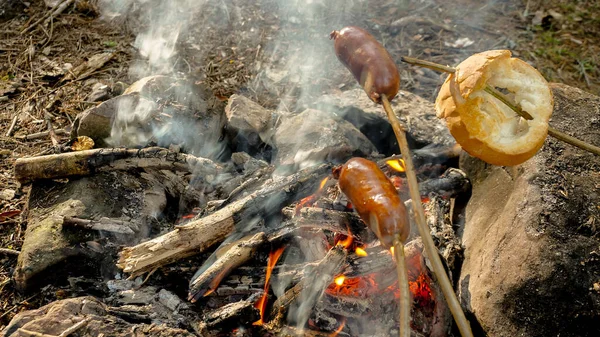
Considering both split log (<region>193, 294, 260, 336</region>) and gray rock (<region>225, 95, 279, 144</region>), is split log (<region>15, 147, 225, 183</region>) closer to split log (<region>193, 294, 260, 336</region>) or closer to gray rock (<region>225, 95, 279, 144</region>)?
gray rock (<region>225, 95, 279, 144</region>)

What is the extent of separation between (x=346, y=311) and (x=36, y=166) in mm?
3061

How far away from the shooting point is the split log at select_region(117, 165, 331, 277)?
11.0 ft

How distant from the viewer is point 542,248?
A: 2801mm

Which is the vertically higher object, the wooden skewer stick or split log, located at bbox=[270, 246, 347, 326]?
the wooden skewer stick

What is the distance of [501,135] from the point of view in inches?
106

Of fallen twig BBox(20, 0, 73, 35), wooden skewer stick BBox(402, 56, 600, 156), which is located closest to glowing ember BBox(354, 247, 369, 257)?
wooden skewer stick BBox(402, 56, 600, 156)

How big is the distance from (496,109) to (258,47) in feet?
15.9

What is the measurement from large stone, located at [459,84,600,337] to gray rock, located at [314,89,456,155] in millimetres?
1265

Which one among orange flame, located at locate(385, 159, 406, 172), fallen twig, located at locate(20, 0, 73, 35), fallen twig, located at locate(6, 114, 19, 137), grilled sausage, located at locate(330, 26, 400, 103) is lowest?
orange flame, located at locate(385, 159, 406, 172)

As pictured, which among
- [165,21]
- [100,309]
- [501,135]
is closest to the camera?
[501,135]

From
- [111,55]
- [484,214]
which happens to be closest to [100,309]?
[484,214]

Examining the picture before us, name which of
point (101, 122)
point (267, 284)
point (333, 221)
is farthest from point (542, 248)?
point (101, 122)

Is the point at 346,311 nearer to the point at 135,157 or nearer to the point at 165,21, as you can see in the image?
the point at 135,157

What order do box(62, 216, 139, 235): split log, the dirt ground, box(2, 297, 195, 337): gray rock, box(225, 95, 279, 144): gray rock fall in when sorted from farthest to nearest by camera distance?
the dirt ground → box(225, 95, 279, 144): gray rock → box(62, 216, 139, 235): split log → box(2, 297, 195, 337): gray rock
